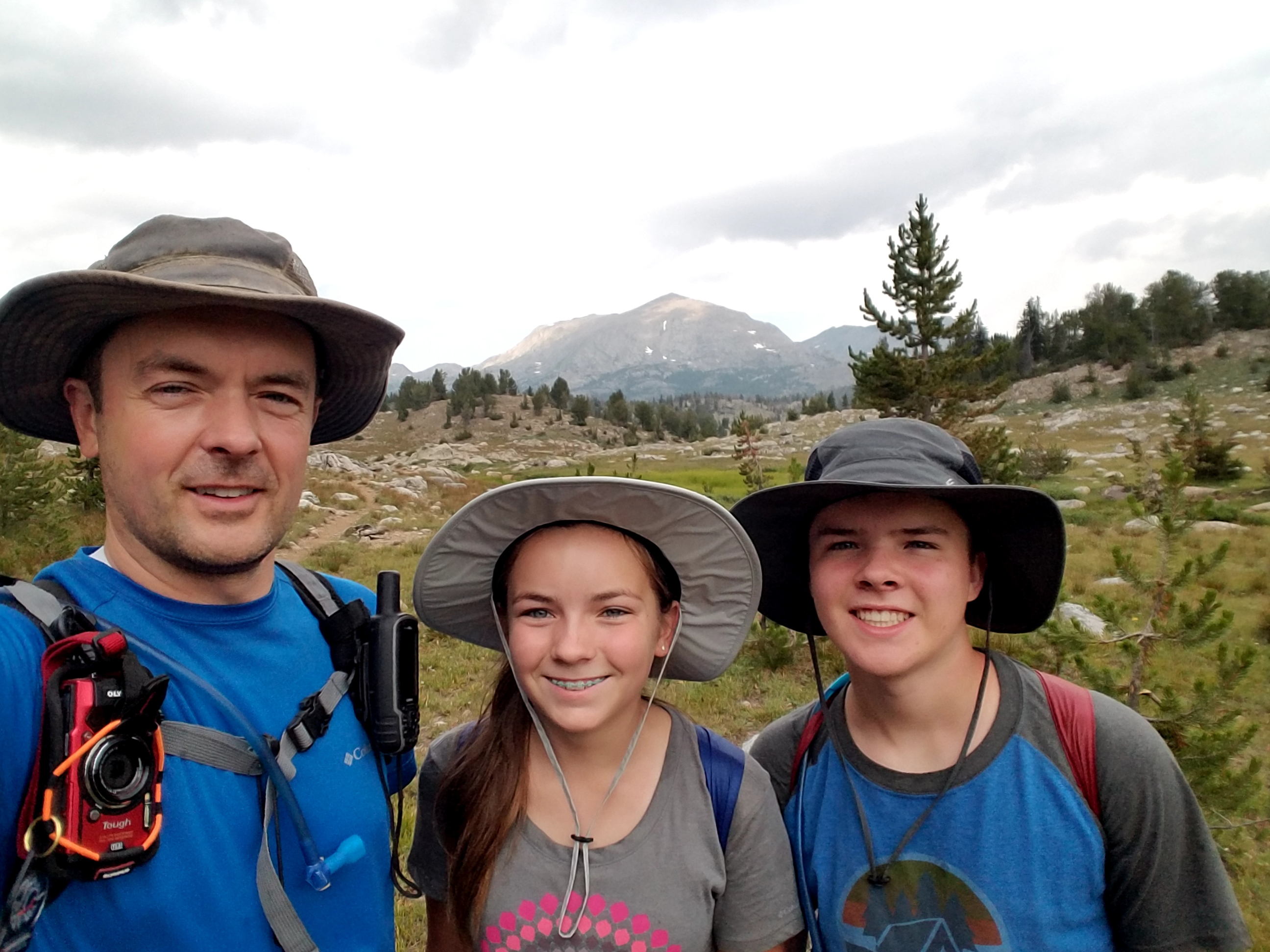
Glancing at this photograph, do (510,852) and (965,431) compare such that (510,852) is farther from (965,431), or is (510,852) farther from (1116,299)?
(1116,299)

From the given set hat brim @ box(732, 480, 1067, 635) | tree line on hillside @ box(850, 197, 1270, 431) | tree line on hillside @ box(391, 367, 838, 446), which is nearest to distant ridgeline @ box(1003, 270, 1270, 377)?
tree line on hillside @ box(850, 197, 1270, 431)

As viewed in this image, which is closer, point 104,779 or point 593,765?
point 104,779

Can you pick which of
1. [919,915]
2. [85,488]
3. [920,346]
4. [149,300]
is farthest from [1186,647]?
[85,488]

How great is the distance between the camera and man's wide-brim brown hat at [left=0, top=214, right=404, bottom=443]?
1604mm

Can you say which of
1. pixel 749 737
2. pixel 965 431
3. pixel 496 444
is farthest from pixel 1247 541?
pixel 496 444

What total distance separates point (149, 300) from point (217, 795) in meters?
1.17

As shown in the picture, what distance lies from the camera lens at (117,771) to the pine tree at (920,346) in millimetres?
15154

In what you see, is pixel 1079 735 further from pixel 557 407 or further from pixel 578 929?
pixel 557 407

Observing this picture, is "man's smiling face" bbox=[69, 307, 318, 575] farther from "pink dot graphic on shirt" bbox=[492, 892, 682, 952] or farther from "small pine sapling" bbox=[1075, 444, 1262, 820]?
"small pine sapling" bbox=[1075, 444, 1262, 820]

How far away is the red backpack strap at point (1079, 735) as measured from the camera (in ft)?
5.87

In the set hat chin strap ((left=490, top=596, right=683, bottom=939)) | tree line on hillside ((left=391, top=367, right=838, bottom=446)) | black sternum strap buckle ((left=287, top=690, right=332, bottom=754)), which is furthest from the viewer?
tree line on hillside ((left=391, top=367, right=838, bottom=446))

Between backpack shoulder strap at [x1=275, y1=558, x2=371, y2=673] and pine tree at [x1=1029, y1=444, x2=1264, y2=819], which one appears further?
pine tree at [x1=1029, y1=444, x2=1264, y2=819]

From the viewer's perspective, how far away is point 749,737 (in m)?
6.22

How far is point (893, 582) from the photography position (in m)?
1.94
